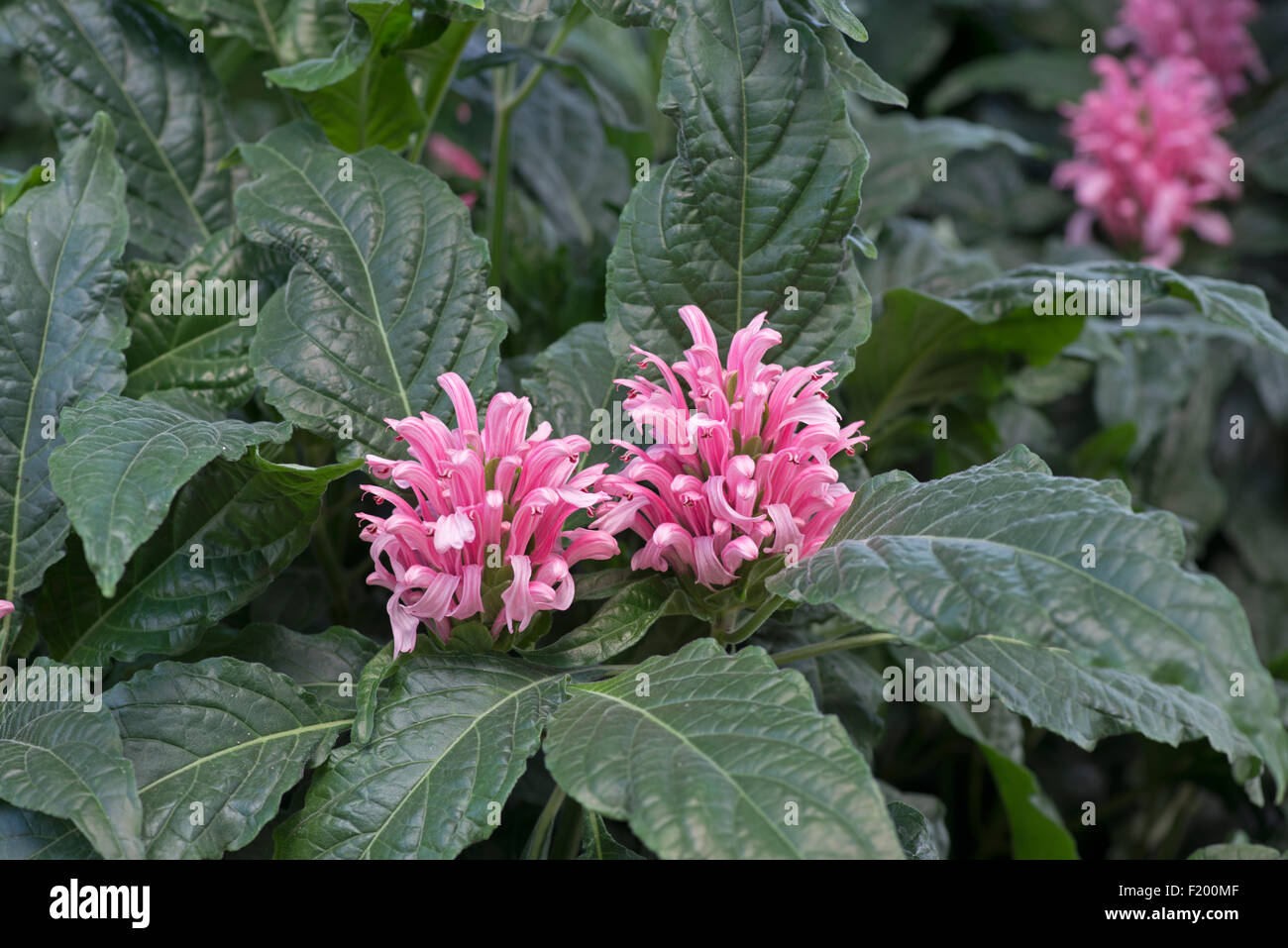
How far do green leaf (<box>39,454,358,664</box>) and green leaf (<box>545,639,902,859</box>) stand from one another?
0.68 feet

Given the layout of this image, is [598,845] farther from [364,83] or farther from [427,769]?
[364,83]

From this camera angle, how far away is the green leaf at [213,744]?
545 mm

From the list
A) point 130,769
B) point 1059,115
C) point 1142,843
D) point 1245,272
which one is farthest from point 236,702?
point 1059,115

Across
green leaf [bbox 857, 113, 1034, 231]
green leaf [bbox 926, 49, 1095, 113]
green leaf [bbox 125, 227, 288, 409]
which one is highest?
green leaf [bbox 926, 49, 1095, 113]

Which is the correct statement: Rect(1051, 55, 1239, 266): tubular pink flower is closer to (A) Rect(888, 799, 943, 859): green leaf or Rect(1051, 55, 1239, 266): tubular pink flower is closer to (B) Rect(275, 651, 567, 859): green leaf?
(A) Rect(888, 799, 943, 859): green leaf

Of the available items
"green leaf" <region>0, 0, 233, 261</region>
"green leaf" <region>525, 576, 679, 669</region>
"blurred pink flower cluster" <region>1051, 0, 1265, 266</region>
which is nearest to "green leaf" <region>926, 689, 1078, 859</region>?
"green leaf" <region>525, 576, 679, 669</region>

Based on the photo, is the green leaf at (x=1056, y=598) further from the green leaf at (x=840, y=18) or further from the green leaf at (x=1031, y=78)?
the green leaf at (x=1031, y=78)

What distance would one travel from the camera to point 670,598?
0.64 m

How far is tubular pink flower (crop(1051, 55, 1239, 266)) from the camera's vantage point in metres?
1.54
